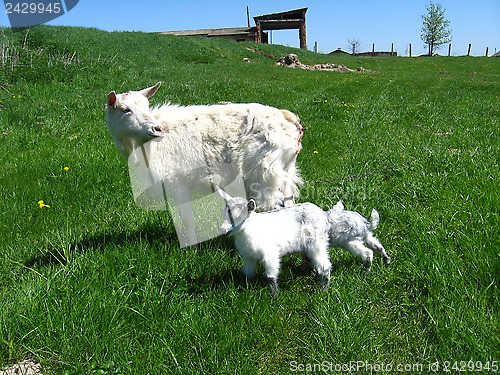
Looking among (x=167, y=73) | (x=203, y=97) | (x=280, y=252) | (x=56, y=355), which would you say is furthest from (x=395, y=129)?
(x=167, y=73)

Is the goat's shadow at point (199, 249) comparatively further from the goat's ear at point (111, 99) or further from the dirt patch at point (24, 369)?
the goat's ear at point (111, 99)

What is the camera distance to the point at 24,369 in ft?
8.38

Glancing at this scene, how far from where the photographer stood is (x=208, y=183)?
466cm

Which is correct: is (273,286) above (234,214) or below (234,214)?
below

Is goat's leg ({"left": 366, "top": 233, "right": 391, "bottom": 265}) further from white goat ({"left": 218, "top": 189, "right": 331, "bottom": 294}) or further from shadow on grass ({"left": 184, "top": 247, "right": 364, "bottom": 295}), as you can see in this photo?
white goat ({"left": 218, "top": 189, "right": 331, "bottom": 294})

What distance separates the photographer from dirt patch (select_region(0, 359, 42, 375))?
99.1 inches

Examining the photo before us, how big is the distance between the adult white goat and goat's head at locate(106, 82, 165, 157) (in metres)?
0.01

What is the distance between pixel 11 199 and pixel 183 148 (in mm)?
2366

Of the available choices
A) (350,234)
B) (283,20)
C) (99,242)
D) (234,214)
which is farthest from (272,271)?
(283,20)

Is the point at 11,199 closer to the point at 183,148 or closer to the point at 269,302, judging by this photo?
the point at 183,148

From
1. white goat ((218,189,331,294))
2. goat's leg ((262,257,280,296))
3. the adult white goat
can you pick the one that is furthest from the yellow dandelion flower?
goat's leg ((262,257,280,296))

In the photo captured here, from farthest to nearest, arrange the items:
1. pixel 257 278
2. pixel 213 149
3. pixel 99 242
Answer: pixel 213 149 < pixel 99 242 < pixel 257 278

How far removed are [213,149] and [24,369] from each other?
2.73 meters

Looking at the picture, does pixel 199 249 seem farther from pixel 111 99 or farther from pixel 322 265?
pixel 111 99
